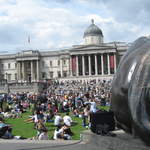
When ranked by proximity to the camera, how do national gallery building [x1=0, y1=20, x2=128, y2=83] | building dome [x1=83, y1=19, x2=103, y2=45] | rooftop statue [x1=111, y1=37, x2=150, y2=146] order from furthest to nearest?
building dome [x1=83, y1=19, x2=103, y2=45]
national gallery building [x1=0, y1=20, x2=128, y2=83]
rooftop statue [x1=111, y1=37, x2=150, y2=146]

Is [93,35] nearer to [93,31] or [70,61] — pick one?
[93,31]

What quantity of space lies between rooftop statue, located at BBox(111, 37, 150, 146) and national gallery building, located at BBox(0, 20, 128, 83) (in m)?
78.3

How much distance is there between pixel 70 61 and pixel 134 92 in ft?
298

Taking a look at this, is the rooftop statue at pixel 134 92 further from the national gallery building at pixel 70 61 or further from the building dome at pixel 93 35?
the building dome at pixel 93 35

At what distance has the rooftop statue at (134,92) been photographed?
3.71 meters

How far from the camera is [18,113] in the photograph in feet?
80.4

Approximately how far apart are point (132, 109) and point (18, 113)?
2136cm

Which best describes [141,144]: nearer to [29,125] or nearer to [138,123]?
[138,123]

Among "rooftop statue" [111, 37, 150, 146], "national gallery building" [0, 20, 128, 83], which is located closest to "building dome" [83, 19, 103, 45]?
"national gallery building" [0, 20, 128, 83]

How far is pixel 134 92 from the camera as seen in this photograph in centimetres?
390

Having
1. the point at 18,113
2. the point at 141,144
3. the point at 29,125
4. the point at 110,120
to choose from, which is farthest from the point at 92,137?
the point at 18,113

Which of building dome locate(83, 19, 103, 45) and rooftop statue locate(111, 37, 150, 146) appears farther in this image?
building dome locate(83, 19, 103, 45)

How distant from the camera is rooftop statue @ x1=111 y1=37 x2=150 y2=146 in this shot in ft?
12.2

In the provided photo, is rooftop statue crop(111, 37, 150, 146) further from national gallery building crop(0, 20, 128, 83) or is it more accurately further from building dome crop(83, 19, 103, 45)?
building dome crop(83, 19, 103, 45)
